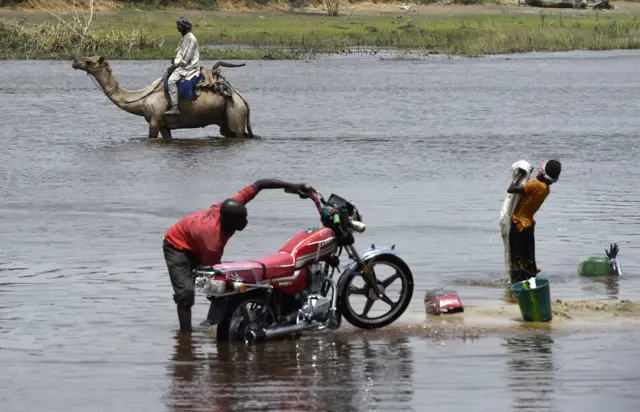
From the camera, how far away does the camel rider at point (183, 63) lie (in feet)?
85.6

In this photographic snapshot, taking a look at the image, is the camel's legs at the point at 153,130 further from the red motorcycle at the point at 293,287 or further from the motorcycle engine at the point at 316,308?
the motorcycle engine at the point at 316,308

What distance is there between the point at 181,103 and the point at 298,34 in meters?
39.9

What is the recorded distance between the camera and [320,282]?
35.3 feet

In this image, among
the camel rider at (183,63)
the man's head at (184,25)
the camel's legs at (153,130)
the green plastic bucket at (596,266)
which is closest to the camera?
the green plastic bucket at (596,266)

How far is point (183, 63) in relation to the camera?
26.4 metres

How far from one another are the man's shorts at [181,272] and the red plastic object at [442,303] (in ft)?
6.44

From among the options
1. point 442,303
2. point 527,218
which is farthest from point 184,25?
point 442,303

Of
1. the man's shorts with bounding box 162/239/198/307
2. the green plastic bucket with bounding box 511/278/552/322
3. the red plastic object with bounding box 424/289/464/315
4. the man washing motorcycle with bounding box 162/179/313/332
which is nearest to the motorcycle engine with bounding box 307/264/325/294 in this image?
the man washing motorcycle with bounding box 162/179/313/332

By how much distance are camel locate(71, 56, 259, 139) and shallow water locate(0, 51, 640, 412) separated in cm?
46

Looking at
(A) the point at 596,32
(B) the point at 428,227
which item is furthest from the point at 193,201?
(A) the point at 596,32

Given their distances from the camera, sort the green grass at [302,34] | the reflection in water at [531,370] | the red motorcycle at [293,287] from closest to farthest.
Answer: the reflection in water at [531,370] → the red motorcycle at [293,287] → the green grass at [302,34]

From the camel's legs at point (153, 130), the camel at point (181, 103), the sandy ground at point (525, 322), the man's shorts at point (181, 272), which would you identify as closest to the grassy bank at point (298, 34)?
the camel's legs at point (153, 130)

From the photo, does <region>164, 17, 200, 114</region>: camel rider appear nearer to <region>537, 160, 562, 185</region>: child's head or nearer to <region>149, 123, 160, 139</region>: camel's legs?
<region>149, 123, 160, 139</region>: camel's legs

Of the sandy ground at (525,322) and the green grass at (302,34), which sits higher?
Result: the green grass at (302,34)
